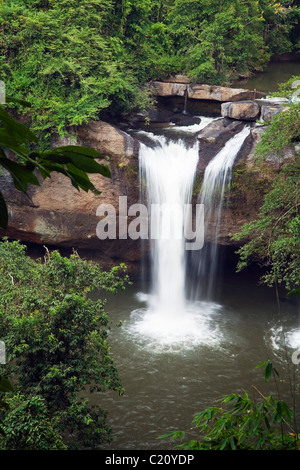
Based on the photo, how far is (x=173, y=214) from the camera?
44.2 ft

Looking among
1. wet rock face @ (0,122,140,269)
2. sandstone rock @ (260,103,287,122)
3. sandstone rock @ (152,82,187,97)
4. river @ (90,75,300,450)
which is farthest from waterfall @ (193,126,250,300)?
sandstone rock @ (152,82,187,97)

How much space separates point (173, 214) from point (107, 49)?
5.35m

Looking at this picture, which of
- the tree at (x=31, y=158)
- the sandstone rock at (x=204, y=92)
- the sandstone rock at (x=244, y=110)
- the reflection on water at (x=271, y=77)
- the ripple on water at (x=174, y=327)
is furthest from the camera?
the reflection on water at (x=271, y=77)

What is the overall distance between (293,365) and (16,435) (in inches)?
259

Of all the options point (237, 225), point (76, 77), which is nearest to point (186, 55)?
point (76, 77)

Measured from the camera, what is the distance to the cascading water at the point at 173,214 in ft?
42.3

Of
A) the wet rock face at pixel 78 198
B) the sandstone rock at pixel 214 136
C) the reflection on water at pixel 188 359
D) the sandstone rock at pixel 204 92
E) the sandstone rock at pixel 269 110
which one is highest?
the sandstone rock at pixel 204 92

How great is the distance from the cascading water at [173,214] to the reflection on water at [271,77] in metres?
6.20

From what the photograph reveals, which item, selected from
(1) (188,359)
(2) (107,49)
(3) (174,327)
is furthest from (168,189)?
(1) (188,359)

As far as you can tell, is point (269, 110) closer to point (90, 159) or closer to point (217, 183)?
point (217, 183)

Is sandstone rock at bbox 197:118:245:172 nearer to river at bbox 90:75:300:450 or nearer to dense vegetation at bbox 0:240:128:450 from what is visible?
river at bbox 90:75:300:450

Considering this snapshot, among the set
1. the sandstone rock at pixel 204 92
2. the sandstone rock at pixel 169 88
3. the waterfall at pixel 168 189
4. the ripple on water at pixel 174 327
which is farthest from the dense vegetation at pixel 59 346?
the sandstone rock at pixel 169 88

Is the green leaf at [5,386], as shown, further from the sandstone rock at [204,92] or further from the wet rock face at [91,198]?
the sandstone rock at [204,92]

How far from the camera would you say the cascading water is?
12.9 meters
